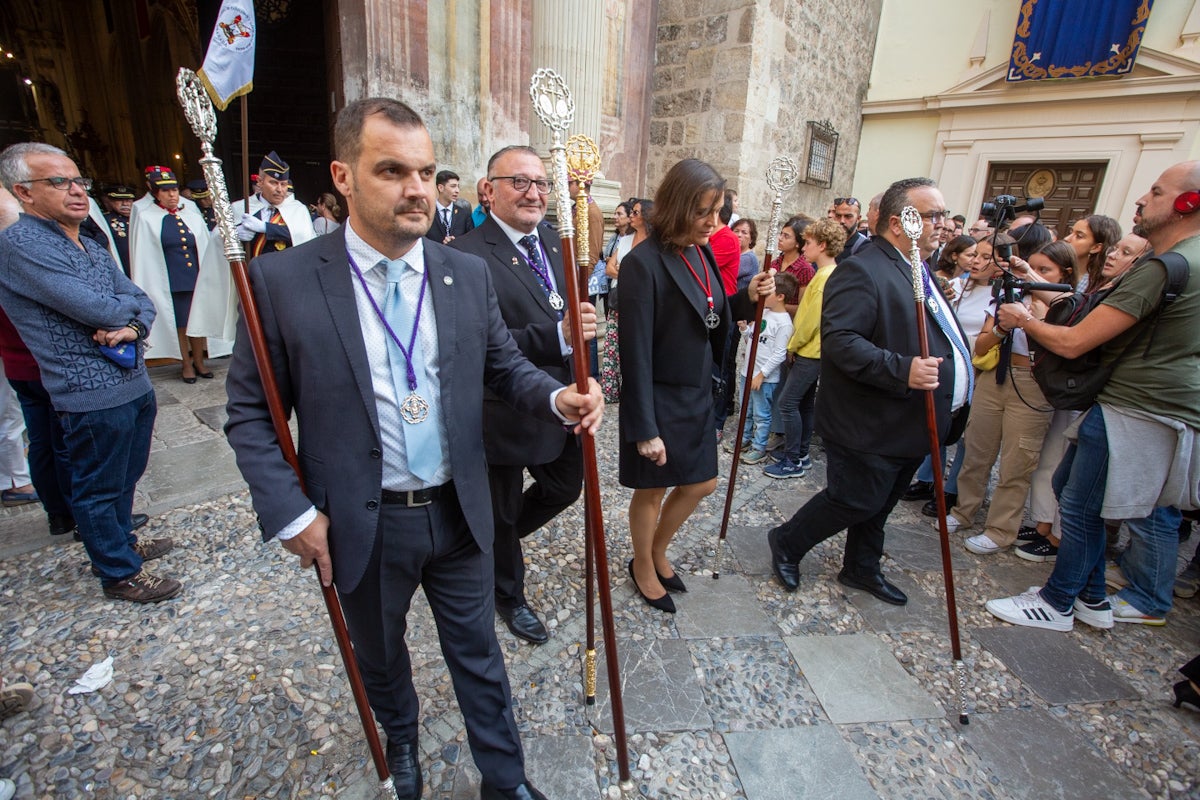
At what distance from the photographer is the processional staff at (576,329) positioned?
173 centimetres

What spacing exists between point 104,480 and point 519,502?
1.99 meters

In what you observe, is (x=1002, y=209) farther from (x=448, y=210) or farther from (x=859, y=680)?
(x=448, y=210)

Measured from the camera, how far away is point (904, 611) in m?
3.18

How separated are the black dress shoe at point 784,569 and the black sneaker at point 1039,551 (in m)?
1.65

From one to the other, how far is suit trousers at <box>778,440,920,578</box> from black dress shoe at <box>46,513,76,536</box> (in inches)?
163

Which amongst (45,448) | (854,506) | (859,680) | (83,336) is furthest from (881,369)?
(45,448)

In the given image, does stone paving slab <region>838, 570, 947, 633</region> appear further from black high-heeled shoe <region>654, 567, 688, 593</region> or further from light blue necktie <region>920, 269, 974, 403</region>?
light blue necktie <region>920, 269, 974, 403</region>

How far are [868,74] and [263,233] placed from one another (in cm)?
1427

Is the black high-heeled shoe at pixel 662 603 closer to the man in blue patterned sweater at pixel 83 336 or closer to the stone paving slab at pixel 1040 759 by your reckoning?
the stone paving slab at pixel 1040 759

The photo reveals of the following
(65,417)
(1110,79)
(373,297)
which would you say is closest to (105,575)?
(65,417)

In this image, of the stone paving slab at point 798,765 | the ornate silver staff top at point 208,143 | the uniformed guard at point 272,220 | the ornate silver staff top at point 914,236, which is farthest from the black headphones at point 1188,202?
the uniformed guard at point 272,220

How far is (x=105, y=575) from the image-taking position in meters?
2.82

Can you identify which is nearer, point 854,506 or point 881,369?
point 881,369

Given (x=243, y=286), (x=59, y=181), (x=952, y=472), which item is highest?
(x=59, y=181)
